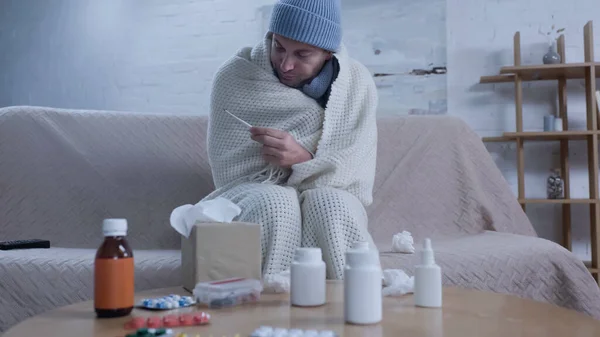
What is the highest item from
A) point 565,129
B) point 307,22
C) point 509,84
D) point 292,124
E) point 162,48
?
point 162,48

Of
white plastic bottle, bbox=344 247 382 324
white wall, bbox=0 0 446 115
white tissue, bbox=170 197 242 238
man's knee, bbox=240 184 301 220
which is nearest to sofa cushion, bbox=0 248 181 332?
man's knee, bbox=240 184 301 220

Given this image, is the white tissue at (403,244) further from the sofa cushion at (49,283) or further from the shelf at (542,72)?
the shelf at (542,72)

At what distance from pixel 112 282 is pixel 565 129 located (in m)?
2.46

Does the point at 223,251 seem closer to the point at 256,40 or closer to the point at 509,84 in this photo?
the point at 256,40

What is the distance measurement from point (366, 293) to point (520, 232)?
54.0 inches

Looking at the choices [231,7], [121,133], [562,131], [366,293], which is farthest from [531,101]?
[366,293]

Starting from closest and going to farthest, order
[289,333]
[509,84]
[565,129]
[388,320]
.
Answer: [289,333]
[388,320]
[565,129]
[509,84]

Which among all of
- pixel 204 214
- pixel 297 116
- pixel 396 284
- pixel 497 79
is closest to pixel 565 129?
pixel 497 79

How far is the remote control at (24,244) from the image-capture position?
4.93 ft

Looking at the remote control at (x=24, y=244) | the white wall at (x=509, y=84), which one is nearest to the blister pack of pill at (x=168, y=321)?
the remote control at (x=24, y=244)

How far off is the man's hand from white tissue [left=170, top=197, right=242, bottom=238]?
0.44 m

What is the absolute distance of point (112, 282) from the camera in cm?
67

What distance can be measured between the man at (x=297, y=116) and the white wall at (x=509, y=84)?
1337mm

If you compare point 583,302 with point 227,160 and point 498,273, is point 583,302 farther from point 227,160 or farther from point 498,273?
point 227,160
